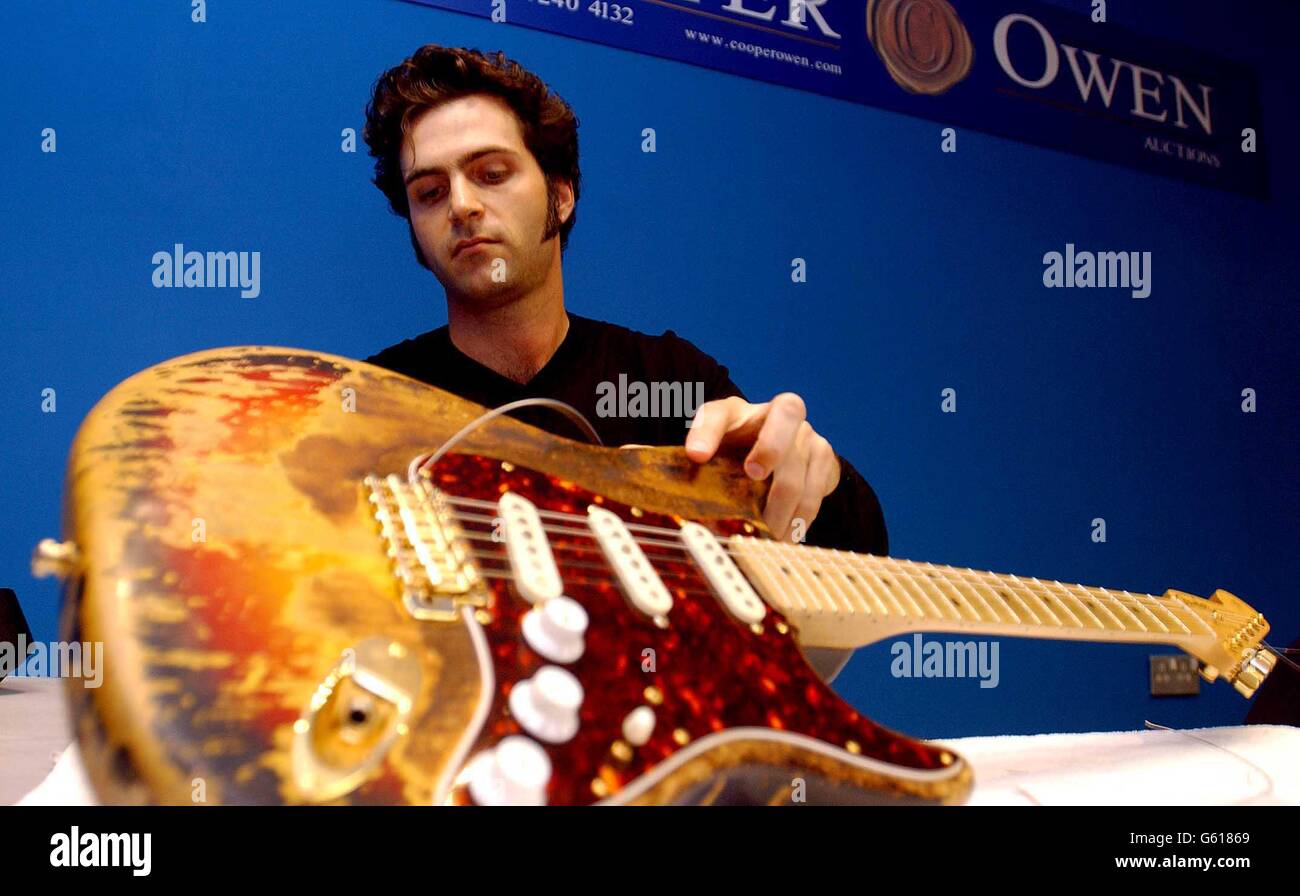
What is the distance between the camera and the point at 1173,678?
2.61 metres

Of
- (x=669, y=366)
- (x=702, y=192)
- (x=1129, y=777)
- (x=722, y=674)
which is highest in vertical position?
(x=702, y=192)

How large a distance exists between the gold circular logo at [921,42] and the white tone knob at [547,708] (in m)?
2.24

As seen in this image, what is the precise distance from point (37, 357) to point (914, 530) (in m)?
1.84

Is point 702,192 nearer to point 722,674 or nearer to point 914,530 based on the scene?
point 914,530

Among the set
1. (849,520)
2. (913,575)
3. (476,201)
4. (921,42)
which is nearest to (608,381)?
(476,201)

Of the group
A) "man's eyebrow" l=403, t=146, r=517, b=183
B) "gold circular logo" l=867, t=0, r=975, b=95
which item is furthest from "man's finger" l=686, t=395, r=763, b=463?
"gold circular logo" l=867, t=0, r=975, b=95

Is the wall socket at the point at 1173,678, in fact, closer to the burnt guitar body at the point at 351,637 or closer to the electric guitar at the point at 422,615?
the electric guitar at the point at 422,615

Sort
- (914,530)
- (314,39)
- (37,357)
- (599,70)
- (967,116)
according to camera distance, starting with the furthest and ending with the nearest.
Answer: (967,116) → (914,530) → (599,70) → (314,39) → (37,357)

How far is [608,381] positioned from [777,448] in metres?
0.74

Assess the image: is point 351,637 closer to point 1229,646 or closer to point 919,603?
point 919,603

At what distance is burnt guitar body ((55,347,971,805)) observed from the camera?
414mm

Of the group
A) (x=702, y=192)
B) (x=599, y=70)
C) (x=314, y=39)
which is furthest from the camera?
(x=702, y=192)

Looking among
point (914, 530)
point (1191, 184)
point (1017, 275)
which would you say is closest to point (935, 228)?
point (1017, 275)

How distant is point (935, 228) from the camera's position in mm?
2404
